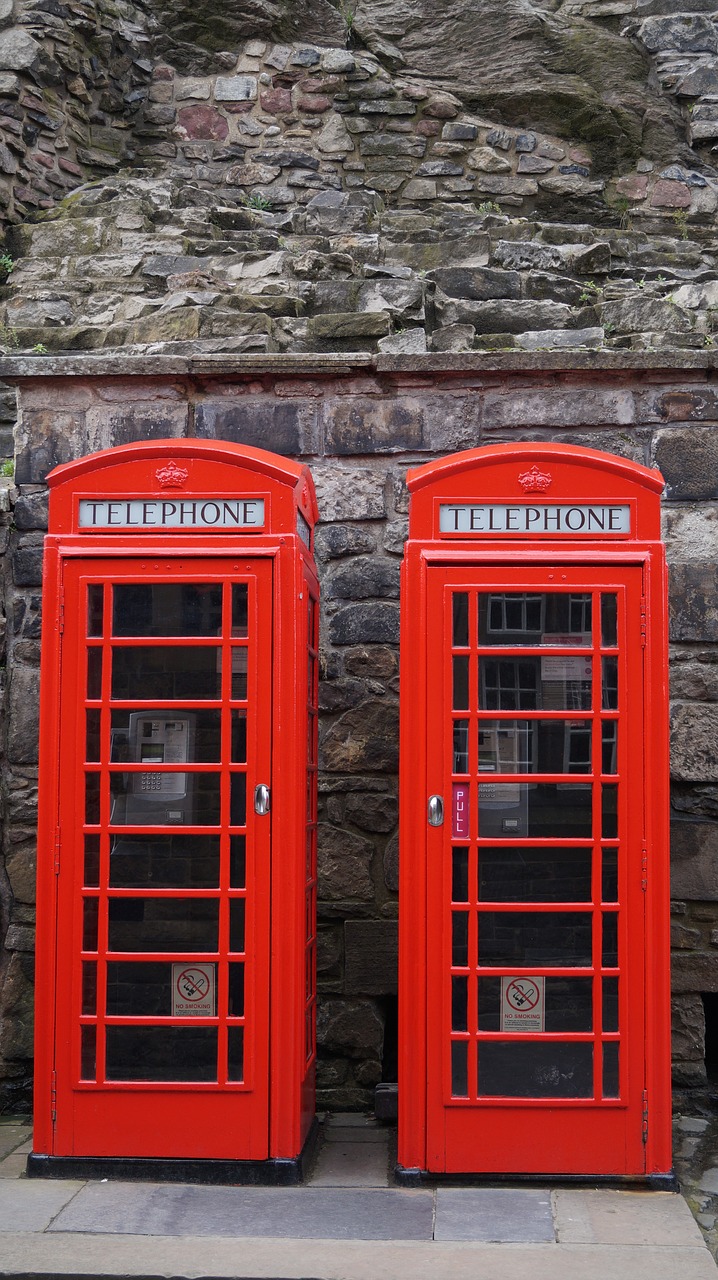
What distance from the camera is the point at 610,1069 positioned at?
396 centimetres

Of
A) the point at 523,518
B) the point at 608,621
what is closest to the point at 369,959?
the point at 608,621

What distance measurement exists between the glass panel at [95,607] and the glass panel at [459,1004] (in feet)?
5.85

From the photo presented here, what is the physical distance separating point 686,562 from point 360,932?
2.18m

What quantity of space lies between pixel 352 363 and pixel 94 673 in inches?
75.5

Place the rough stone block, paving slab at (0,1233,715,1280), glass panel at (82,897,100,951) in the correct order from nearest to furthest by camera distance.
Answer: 1. paving slab at (0,1233,715,1280)
2. glass panel at (82,897,100,951)
3. the rough stone block

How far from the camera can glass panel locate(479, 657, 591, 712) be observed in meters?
4.03

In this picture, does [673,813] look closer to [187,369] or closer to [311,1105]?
[311,1105]

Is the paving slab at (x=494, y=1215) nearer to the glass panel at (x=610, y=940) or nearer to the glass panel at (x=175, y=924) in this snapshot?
the glass panel at (x=610, y=940)

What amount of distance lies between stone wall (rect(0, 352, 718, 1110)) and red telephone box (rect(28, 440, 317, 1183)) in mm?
961

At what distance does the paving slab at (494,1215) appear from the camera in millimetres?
3602

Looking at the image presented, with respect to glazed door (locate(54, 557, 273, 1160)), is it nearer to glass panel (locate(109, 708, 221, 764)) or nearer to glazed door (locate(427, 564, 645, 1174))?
glass panel (locate(109, 708, 221, 764))

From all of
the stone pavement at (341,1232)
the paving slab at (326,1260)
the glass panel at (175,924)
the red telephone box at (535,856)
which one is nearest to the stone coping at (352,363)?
the red telephone box at (535,856)

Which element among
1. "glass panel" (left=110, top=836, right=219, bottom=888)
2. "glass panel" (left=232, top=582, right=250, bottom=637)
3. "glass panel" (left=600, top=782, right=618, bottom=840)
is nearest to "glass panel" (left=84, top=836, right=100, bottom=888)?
"glass panel" (left=110, top=836, right=219, bottom=888)

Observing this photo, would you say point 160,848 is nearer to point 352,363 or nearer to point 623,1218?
point 623,1218
